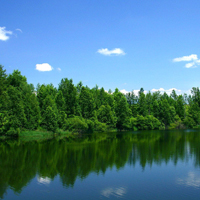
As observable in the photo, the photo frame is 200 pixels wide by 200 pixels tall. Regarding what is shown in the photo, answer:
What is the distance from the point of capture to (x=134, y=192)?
49.1 feet

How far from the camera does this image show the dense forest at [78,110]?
175 ft

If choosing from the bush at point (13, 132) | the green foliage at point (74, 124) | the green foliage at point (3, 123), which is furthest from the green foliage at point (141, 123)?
the green foliage at point (3, 123)

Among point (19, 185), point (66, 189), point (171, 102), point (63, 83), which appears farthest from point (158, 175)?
point (171, 102)

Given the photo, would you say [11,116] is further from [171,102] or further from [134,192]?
[171,102]

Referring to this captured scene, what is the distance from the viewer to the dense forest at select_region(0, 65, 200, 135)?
2101 inches

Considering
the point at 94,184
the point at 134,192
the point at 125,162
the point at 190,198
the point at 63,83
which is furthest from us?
the point at 63,83

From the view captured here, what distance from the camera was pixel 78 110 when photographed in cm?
7719

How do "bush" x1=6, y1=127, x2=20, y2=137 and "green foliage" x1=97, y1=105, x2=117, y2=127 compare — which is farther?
"green foliage" x1=97, y1=105, x2=117, y2=127

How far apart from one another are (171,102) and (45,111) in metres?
75.8

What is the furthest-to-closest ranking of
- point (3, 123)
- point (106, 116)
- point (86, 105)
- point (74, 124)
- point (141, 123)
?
1. point (141, 123)
2. point (106, 116)
3. point (86, 105)
4. point (74, 124)
5. point (3, 123)

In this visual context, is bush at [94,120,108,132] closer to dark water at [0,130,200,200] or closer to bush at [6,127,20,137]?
bush at [6,127,20,137]

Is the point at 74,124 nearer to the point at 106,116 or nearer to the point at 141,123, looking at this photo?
the point at 106,116

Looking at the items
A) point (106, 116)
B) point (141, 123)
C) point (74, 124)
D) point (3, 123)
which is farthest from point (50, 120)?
point (141, 123)

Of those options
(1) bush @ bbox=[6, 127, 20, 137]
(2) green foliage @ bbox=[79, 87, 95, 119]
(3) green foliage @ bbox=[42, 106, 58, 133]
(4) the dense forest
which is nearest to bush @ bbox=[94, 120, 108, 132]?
(4) the dense forest
